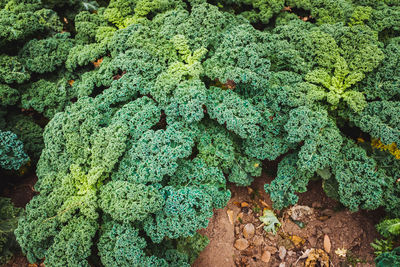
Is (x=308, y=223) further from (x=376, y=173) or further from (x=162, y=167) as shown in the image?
(x=162, y=167)

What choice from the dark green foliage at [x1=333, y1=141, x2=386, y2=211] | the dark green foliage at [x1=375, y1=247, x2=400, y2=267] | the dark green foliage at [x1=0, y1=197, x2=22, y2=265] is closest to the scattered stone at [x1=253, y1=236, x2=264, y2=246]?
the dark green foliage at [x1=333, y1=141, x2=386, y2=211]

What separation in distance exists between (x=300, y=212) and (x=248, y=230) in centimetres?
91

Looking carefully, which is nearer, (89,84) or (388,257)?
(388,257)

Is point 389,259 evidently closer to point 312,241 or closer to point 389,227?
point 389,227

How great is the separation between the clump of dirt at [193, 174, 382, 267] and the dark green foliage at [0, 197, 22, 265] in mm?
2665

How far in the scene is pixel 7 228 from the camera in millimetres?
4199

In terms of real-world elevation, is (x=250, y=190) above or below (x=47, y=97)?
below

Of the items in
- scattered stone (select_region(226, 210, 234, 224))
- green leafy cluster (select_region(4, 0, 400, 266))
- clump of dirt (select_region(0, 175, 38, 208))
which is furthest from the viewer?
clump of dirt (select_region(0, 175, 38, 208))

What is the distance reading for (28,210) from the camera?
12.7 ft

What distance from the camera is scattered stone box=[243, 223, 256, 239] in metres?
4.72

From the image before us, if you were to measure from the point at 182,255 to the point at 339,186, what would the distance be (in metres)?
2.34

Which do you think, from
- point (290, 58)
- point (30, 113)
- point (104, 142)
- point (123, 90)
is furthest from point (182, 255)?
point (30, 113)

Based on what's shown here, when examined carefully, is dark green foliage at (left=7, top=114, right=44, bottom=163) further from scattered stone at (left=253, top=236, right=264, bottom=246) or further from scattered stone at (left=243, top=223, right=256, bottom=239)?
scattered stone at (left=253, top=236, right=264, bottom=246)

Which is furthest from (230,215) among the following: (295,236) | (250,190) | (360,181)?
(360,181)
